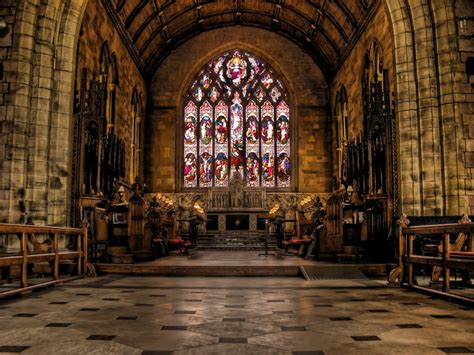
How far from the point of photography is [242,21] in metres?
23.6

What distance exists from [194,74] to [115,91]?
22.5 ft

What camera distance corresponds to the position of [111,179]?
1587 centimetres

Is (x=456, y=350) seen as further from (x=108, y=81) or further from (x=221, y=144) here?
(x=221, y=144)

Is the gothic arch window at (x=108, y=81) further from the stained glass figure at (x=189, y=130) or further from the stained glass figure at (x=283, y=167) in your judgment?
the stained glass figure at (x=283, y=167)

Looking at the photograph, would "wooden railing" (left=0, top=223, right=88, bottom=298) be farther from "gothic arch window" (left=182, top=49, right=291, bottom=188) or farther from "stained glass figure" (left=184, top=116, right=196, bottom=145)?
"stained glass figure" (left=184, top=116, right=196, bottom=145)

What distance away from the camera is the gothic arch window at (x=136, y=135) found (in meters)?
21.1

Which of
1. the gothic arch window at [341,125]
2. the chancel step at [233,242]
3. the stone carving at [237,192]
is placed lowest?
the chancel step at [233,242]

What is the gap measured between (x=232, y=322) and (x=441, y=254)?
398 cm

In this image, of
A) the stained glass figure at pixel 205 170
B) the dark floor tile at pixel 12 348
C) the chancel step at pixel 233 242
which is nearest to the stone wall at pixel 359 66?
the chancel step at pixel 233 242

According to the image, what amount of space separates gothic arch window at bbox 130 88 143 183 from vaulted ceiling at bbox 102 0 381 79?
1630mm

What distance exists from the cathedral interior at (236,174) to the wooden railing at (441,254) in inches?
1.4

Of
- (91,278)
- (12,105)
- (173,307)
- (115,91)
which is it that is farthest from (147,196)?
(173,307)

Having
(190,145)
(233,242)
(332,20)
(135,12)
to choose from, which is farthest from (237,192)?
(135,12)

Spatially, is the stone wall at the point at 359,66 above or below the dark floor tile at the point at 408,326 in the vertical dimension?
above
